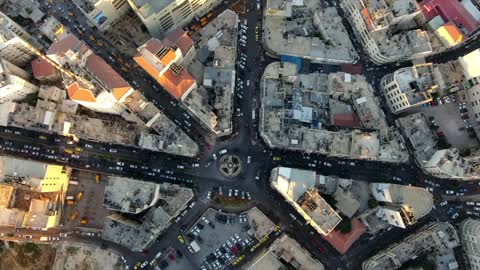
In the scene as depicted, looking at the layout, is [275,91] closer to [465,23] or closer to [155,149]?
[155,149]

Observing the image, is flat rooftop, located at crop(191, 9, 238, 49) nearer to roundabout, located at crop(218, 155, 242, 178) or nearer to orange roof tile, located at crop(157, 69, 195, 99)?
orange roof tile, located at crop(157, 69, 195, 99)

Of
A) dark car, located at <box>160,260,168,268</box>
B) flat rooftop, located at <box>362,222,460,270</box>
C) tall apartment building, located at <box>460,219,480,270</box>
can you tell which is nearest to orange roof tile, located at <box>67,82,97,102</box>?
dark car, located at <box>160,260,168,268</box>

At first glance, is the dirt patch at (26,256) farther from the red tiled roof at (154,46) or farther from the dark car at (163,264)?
Result: the red tiled roof at (154,46)

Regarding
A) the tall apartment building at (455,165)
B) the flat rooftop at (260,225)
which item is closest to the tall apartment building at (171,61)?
the flat rooftop at (260,225)

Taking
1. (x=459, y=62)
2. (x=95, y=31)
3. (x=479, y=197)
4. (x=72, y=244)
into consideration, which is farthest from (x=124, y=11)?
(x=479, y=197)

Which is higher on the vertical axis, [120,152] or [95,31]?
[95,31]

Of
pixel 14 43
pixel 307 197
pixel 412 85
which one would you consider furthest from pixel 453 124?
pixel 14 43

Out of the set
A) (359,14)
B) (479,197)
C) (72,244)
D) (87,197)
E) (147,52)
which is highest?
(147,52)
